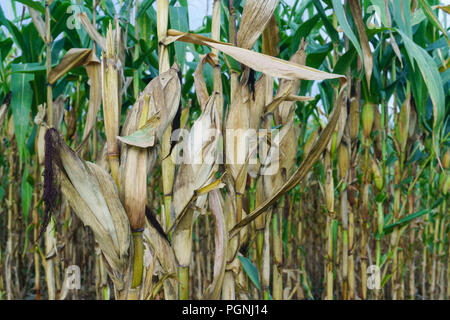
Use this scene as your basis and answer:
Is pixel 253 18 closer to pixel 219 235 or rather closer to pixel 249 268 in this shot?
pixel 219 235

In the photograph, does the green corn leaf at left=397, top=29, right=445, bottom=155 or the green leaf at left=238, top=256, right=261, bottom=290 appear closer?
the green corn leaf at left=397, top=29, right=445, bottom=155

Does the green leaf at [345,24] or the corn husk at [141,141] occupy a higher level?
the green leaf at [345,24]

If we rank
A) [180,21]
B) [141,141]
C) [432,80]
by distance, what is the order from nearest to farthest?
[141,141]
[432,80]
[180,21]

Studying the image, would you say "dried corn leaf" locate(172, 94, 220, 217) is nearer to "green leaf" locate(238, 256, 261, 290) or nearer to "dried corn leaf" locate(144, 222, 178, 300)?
"dried corn leaf" locate(144, 222, 178, 300)

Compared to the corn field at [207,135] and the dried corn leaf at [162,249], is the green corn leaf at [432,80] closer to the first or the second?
the corn field at [207,135]

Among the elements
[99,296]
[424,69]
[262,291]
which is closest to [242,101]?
[424,69]

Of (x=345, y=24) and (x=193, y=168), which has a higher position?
(x=345, y=24)

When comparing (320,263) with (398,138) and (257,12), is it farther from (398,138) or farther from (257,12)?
(257,12)

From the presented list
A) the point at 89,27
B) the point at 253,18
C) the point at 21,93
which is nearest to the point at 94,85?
the point at 89,27

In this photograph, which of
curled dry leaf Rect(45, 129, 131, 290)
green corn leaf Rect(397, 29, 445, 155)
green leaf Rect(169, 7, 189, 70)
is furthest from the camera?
green leaf Rect(169, 7, 189, 70)

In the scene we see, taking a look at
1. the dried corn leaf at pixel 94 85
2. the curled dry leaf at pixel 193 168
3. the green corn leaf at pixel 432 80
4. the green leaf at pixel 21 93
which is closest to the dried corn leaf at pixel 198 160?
the curled dry leaf at pixel 193 168

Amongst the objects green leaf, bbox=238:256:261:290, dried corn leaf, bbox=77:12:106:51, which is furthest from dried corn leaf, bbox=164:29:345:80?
green leaf, bbox=238:256:261:290

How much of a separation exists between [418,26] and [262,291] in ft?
1.98

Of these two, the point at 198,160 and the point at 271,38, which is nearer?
the point at 198,160
